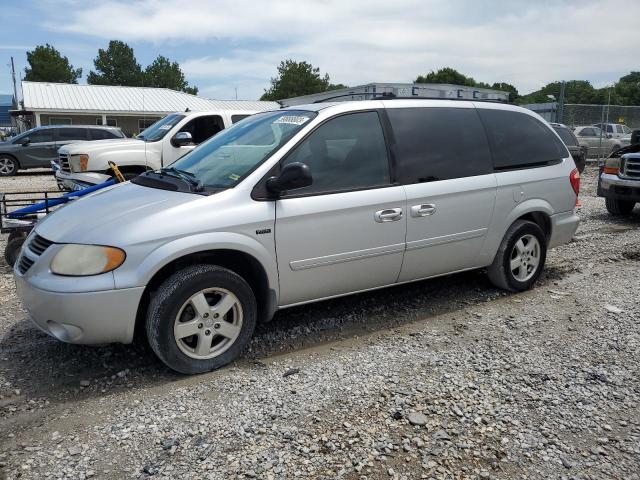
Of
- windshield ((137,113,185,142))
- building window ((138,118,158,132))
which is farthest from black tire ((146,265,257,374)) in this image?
building window ((138,118,158,132))

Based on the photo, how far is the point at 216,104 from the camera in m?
A: 40.8

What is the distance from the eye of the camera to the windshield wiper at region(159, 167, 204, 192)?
154 inches

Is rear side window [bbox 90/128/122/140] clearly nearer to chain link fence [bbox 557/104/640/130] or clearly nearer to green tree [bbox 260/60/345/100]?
chain link fence [bbox 557/104/640/130]

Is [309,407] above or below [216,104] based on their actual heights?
below

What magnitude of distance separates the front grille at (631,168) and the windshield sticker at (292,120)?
741cm

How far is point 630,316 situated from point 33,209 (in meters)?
6.08

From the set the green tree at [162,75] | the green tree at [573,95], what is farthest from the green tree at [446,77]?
the green tree at [162,75]

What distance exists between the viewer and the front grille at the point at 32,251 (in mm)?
3598

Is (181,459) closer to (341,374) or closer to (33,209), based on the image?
(341,374)

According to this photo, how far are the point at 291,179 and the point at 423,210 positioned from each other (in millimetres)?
1286

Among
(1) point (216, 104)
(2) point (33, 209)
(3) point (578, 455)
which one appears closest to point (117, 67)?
(1) point (216, 104)

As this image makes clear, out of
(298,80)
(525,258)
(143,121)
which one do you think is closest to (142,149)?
(525,258)

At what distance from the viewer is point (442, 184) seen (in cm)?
459

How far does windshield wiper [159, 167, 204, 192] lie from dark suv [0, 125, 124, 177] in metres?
15.0
